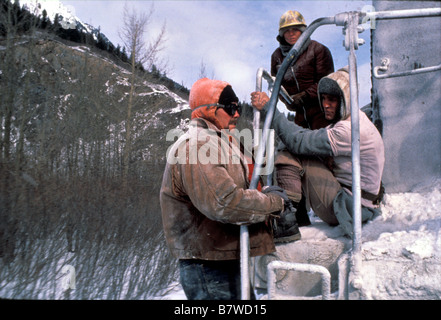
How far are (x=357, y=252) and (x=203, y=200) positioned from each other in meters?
0.90

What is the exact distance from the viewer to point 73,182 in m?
Result: 9.71

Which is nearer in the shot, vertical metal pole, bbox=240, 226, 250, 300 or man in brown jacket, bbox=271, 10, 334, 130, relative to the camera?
vertical metal pole, bbox=240, 226, 250, 300

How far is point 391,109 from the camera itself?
9.73 feet

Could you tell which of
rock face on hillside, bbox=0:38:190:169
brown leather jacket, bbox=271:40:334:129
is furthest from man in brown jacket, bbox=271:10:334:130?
rock face on hillside, bbox=0:38:190:169

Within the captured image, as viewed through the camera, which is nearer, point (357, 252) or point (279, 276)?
point (357, 252)

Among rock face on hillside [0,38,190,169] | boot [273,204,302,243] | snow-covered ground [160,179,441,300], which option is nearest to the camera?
snow-covered ground [160,179,441,300]

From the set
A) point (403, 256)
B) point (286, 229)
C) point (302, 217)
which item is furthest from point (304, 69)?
point (403, 256)

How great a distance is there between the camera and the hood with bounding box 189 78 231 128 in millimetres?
1875

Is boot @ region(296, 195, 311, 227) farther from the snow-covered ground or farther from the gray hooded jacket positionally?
the gray hooded jacket

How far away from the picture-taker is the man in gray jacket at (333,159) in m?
2.14

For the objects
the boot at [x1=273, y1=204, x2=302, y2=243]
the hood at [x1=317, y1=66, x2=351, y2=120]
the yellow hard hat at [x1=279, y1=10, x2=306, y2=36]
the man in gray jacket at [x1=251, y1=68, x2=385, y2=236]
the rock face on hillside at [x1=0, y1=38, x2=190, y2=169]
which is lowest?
the boot at [x1=273, y1=204, x2=302, y2=243]

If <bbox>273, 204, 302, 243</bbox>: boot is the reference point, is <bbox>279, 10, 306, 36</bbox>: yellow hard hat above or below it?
above
